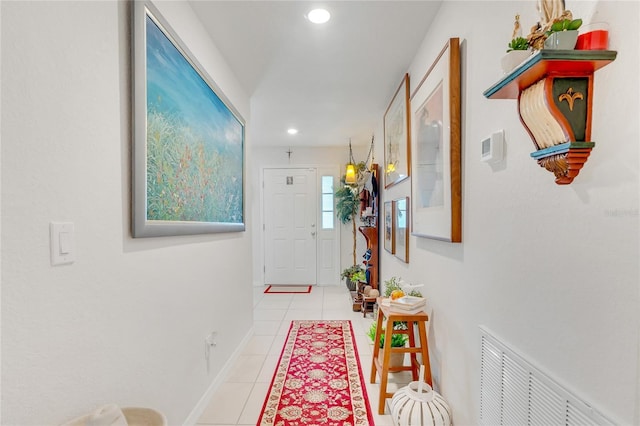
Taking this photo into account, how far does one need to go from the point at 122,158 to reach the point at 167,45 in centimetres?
66

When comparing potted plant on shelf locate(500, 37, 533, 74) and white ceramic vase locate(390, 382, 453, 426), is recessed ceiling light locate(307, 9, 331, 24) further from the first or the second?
white ceramic vase locate(390, 382, 453, 426)

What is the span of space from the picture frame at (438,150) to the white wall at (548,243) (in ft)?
0.17

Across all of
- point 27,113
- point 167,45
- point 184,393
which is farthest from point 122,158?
point 184,393

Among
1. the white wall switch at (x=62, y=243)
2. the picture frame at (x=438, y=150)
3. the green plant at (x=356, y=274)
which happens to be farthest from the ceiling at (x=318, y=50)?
the green plant at (x=356, y=274)

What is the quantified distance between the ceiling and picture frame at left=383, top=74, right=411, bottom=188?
0.16 metres

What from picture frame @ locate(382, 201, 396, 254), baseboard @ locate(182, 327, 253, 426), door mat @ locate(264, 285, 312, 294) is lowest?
door mat @ locate(264, 285, 312, 294)

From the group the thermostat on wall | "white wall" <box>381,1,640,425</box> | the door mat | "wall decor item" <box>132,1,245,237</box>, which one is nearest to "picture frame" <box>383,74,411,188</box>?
"white wall" <box>381,1,640,425</box>

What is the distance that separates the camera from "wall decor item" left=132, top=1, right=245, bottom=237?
1.26m

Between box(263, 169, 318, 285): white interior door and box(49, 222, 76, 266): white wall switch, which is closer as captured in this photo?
box(49, 222, 76, 266): white wall switch

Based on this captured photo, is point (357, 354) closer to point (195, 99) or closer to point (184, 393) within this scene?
point (184, 393)

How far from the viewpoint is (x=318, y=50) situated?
229 centimetres

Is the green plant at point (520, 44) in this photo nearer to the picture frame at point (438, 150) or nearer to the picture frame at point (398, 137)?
the picture frame at point (438, 150)

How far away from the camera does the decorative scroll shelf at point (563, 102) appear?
70cm

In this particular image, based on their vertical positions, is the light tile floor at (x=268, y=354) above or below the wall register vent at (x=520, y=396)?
below
